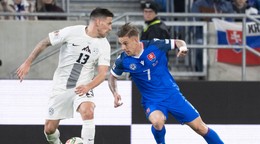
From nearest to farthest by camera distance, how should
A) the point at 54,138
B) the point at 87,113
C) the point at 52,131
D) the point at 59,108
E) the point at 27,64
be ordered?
the point at 27,64 → the point at 87,113 → the point at 59,108 → the point at 52,131 → the point at 54,138

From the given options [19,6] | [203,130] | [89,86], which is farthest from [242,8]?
[89,86]

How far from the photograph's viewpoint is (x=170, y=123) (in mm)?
17719

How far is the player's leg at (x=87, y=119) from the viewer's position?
1534 cm

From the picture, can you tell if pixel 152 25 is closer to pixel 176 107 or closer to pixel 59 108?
pixel 176 107

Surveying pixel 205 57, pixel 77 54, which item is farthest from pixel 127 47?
pixel 205 57

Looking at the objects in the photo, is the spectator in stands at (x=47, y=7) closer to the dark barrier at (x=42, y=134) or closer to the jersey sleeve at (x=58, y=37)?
the dark barrier at (x=42, y=134)

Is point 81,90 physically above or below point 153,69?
below

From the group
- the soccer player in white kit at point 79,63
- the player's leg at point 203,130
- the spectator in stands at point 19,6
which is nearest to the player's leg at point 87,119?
the soccer player in white kit at point 79,63

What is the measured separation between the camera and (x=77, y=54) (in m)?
15.6

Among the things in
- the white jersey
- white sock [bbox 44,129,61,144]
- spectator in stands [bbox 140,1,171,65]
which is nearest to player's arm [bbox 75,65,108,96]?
the white jersey

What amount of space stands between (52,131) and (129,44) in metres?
1.66

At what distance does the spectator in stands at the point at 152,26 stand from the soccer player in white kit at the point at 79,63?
1.96m

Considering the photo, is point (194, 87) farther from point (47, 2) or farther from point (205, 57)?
point (47, 2)

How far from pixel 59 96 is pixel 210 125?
3.05 metres
